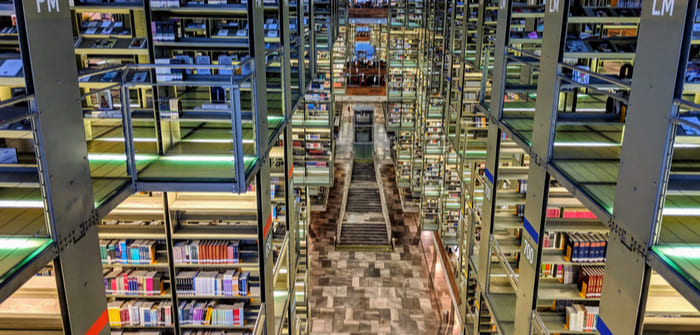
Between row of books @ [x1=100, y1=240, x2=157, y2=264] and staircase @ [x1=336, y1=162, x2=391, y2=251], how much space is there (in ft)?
26.2

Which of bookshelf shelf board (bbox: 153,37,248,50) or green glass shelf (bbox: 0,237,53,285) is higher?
bookshelf shelf board (bbox: 153,37,248,50)

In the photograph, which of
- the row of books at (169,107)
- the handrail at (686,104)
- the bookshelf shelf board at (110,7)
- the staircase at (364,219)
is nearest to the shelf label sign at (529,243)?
the handrail at (686,104)

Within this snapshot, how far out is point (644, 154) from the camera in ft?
7.70

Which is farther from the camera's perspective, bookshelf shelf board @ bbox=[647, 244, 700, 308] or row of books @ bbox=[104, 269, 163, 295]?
row of books @ bbox=[104, 269, 163, 295]

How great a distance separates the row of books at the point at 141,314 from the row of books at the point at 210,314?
0.13 m

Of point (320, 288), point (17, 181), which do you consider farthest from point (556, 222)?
point (320, 288)

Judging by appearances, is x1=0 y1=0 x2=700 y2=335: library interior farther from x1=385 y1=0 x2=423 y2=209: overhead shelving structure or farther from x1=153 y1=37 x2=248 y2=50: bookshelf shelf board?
x1=385 y1=0 x2=423 y2=209: overhead shelving structure

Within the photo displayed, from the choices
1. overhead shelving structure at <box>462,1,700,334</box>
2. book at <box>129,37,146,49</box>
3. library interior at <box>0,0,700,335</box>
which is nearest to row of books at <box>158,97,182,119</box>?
library interior at <box>0,0,700,335</box>

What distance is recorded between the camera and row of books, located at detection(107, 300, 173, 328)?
14.8 feet

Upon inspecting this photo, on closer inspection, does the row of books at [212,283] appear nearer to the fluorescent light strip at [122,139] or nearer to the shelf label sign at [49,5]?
the fluorescent light strip at [122,139]

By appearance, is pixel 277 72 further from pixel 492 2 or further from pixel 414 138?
pixel 414 138

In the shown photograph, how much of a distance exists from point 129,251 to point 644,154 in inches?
162

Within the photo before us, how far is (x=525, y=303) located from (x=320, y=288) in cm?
679

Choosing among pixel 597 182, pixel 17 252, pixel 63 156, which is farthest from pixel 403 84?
pixel 17 252
